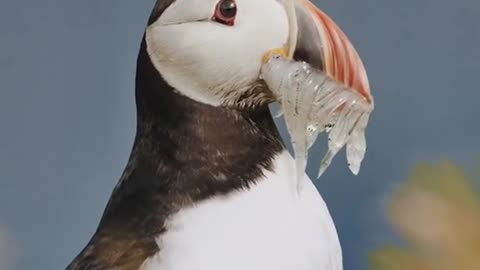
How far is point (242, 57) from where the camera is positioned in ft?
2.50

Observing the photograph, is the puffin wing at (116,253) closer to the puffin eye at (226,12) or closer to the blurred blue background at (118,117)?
the puffin eye at (226,12)

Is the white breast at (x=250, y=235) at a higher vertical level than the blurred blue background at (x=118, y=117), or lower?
higher

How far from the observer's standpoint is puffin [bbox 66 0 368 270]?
2.45ft

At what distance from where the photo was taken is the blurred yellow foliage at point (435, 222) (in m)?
1.46

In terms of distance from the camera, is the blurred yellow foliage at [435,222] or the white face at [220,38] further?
the blurred yellow foliage at [435,222]

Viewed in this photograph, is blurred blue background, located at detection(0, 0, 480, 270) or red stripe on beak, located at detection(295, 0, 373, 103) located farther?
blurred blue background, located at detection(0, 0, 480, 270)

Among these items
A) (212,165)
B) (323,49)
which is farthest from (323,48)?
(212,165)

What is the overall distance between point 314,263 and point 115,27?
2.91 ft

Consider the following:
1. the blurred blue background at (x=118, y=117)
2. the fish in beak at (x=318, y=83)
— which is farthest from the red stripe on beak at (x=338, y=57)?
the blurred blue background at (x=118, y=117)

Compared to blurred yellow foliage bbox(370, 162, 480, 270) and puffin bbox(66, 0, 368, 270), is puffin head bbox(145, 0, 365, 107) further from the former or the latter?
blurred yellow foliage bbox(370, 162, 480, 270)

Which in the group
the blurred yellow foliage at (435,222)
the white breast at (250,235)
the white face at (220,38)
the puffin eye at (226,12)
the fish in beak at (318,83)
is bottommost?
the blurred yellow foliage at (435,222)

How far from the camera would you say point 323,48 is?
2.47 ft

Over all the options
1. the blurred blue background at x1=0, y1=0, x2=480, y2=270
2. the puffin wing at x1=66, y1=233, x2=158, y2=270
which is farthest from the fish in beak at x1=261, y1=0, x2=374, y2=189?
the blurred blue background at x1=0, y1=0, x2=480, y2=270

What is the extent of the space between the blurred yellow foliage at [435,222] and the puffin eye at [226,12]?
78cm
